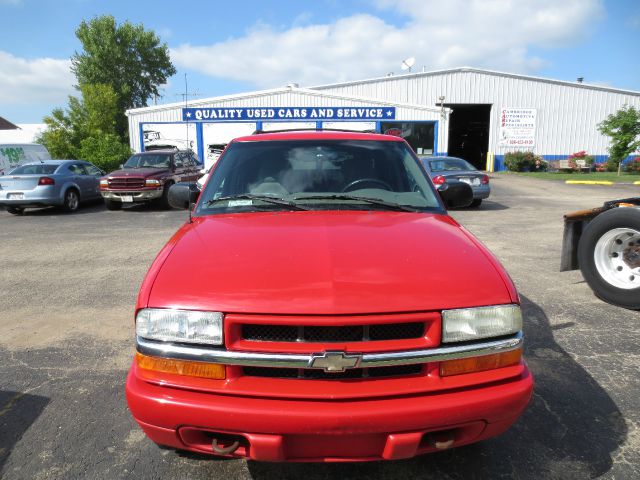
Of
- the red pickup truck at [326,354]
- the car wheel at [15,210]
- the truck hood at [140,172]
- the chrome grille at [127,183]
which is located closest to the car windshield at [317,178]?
the red pickup truck at [326,354]

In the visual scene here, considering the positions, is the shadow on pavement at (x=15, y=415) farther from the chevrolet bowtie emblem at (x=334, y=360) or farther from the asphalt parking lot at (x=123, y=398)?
the chevrolet bowtie emblem at (x=334, y=360)

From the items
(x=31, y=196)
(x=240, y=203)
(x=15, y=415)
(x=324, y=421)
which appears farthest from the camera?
(x=31, y=196)

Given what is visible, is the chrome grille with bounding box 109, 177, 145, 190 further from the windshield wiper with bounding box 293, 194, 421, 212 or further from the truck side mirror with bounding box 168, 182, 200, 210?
the windshield wiper with bounding box 293, 194, 421, 212

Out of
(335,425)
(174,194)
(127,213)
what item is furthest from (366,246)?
(127,213)

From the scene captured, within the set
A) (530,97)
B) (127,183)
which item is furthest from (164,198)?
(530,97)

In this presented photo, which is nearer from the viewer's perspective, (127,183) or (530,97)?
(127,183)

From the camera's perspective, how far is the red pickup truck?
177cm

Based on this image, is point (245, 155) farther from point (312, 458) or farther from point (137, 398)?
point (312, 458)

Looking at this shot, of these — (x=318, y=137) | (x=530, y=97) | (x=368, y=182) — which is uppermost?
(x=530, y=97)

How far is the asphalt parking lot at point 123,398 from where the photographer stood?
2318 millimetres

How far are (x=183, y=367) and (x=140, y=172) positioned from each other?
39.0 ft

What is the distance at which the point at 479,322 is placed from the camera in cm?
191

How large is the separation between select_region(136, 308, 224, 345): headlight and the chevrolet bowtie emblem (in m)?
0.40

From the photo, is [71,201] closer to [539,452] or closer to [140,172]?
[140,172]
